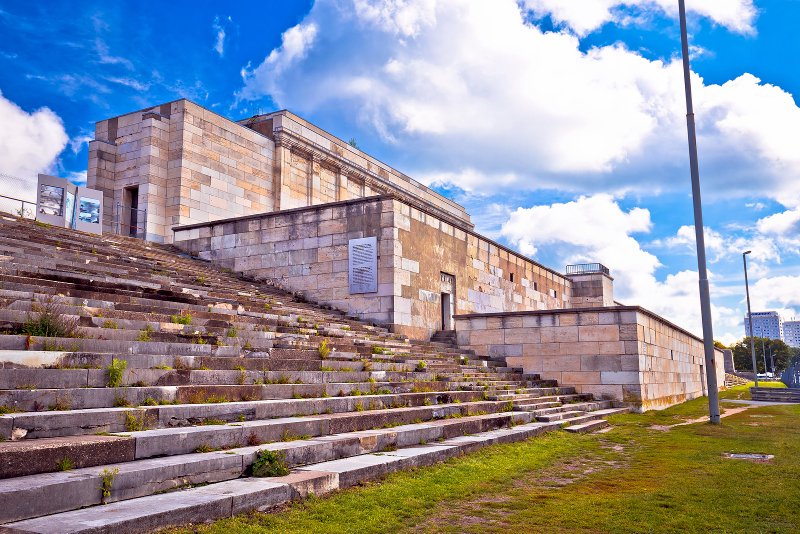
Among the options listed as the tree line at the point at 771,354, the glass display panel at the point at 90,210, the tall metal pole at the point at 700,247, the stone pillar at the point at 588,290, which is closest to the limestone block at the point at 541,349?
the tall metal pole at the point at 700,247

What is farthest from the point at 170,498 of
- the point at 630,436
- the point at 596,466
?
the point at 630,436

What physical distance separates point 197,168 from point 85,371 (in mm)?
19324

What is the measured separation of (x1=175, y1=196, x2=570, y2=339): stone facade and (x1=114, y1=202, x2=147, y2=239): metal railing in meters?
2.06

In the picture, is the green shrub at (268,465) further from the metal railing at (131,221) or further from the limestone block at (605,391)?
the metal railing at (131,221)

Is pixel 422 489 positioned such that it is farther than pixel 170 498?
Yes

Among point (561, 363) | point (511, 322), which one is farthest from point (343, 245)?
point (561, 363)

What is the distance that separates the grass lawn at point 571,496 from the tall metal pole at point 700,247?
3034 millimetres

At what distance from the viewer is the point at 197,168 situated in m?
23.5

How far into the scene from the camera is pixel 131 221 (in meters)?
22.9

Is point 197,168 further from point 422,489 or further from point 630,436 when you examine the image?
point 422,489

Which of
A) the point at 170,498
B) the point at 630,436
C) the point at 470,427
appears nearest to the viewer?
the point at 170,498

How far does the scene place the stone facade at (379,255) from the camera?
16719 mm

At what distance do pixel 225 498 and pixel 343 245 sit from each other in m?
13.4

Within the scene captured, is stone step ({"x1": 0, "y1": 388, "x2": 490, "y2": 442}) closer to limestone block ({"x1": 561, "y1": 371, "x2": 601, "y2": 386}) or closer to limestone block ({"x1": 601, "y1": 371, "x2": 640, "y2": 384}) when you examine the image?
limestone block ({"x1": 561, "y1": 371, "x2": 601, "y2": 386})
